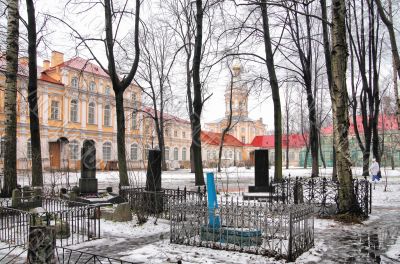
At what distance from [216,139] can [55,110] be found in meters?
33.3

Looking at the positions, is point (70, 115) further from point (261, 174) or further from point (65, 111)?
point (261, 174)

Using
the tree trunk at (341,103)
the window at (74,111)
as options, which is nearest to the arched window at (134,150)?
the window at (74,111)

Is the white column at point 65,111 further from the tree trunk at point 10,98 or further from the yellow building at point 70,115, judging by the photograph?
the tree trunk at point 10,98

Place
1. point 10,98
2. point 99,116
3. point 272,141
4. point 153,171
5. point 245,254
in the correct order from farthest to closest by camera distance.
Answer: point 272,141 → point 99,116 → point 10,98 → point 153,171 → point 245,254

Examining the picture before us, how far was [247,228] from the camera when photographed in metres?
7.60

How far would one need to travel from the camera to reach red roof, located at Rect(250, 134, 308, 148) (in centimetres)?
6975

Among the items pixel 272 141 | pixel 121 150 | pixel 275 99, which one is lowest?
pixel 121 150

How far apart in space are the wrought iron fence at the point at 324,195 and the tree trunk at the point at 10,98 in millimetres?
9305

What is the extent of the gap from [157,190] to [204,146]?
5032 centimetres

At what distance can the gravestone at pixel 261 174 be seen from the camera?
16.0 meters

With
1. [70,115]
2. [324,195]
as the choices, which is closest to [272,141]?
[70,115]

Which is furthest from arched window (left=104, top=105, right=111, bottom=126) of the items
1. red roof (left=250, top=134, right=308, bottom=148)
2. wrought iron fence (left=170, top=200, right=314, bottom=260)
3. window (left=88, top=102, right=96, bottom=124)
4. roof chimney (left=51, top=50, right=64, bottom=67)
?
wrought iron fence (left=170, top=200, right=314, bottom=260)

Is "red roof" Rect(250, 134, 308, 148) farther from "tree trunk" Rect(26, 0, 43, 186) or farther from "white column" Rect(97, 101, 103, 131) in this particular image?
"tree trunk" Rect(26, 0, 43, 186)

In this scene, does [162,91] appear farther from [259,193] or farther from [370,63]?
[259,193]
